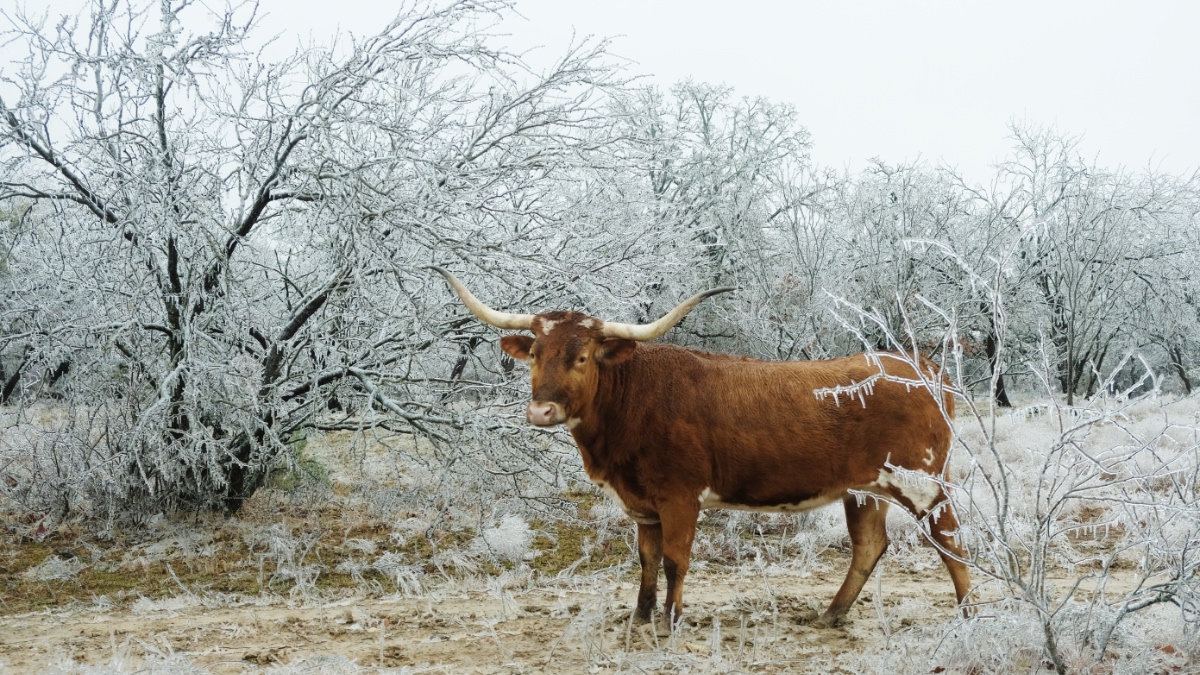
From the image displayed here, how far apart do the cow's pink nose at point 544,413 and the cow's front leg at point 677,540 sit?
2.86 feet

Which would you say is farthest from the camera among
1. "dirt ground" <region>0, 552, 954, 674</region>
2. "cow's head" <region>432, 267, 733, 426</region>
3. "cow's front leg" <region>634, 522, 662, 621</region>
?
"cow's front leg" <region>634, 522, 662, 621</region>

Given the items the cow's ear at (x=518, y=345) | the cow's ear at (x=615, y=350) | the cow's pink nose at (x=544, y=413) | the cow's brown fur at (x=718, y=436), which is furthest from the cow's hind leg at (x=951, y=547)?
the cow's ear at (x=518, y=345)

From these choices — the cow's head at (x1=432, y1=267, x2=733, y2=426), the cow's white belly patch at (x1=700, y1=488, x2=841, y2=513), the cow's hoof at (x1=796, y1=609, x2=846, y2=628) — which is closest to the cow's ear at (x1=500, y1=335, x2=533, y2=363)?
the cow's head at (x1=432, y1=267, x2=733, y2=426)

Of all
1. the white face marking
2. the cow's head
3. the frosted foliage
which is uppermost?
the cow's head

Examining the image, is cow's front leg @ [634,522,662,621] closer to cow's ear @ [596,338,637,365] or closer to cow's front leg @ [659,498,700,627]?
cow's front leg @ [659,498,700,627]

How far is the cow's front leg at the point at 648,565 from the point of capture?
5.26 metres

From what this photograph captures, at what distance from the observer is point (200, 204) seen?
6.70 meters

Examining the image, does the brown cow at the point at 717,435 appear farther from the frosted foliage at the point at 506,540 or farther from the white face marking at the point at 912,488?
the frosted foliage at the point at 506,540

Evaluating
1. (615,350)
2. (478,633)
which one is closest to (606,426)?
(615,350)

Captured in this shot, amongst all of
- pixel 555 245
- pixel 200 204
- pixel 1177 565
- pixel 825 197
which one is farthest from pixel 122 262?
pixel 825 197

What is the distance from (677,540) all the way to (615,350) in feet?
3.68

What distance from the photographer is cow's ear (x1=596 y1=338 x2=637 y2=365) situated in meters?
5.17

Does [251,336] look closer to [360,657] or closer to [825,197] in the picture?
[360,657]

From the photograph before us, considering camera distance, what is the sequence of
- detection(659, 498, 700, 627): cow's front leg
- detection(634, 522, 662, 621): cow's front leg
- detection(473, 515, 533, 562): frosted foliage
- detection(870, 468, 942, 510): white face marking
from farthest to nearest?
1. detection(473, 515, 533, 562): frosted foliage
2. detection(634, 522, 662, 621): cow's front leg
3. detection(870, 468, 942, 510): white face marking
4. detection(659, 498, 700, 627): cow's front leg
